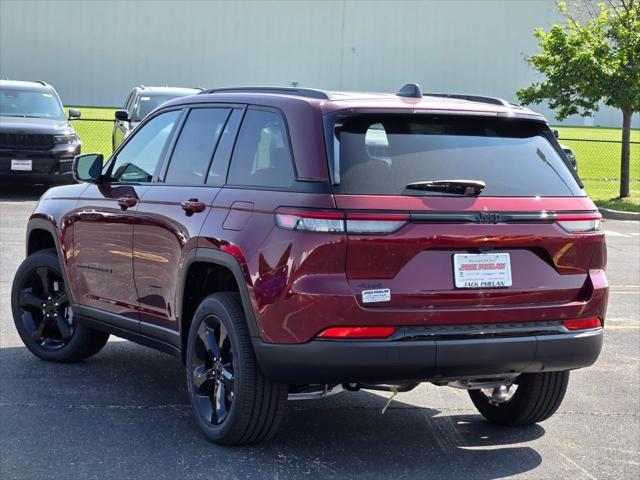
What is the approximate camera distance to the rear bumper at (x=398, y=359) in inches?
189

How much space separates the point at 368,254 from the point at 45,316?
330 cm

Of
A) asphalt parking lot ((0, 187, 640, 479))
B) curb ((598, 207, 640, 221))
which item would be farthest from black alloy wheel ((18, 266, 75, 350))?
curb ((598, 207, 640, 221))

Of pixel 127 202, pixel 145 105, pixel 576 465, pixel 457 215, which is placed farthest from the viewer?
pixel 145 105

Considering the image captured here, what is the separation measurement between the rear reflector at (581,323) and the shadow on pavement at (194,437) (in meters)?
0.69

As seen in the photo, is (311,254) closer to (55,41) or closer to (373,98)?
(373,98)

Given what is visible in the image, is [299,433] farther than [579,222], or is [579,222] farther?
[299,433]

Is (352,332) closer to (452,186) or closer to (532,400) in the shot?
(452,186)

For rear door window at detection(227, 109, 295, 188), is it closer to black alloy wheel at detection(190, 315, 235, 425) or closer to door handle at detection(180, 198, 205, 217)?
door handle at detection(180, 198, 205, 217)

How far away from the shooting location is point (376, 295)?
479 cm

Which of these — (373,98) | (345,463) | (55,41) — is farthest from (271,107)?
(55,41)

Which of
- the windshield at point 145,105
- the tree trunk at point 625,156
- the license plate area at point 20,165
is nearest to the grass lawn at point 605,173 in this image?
the tree trunk at point 625,156

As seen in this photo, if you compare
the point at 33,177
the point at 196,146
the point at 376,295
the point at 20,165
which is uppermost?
the point at 196,146

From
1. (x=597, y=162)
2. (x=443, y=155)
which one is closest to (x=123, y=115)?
(x=443, y=155)

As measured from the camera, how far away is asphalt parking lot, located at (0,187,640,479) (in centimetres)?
516
